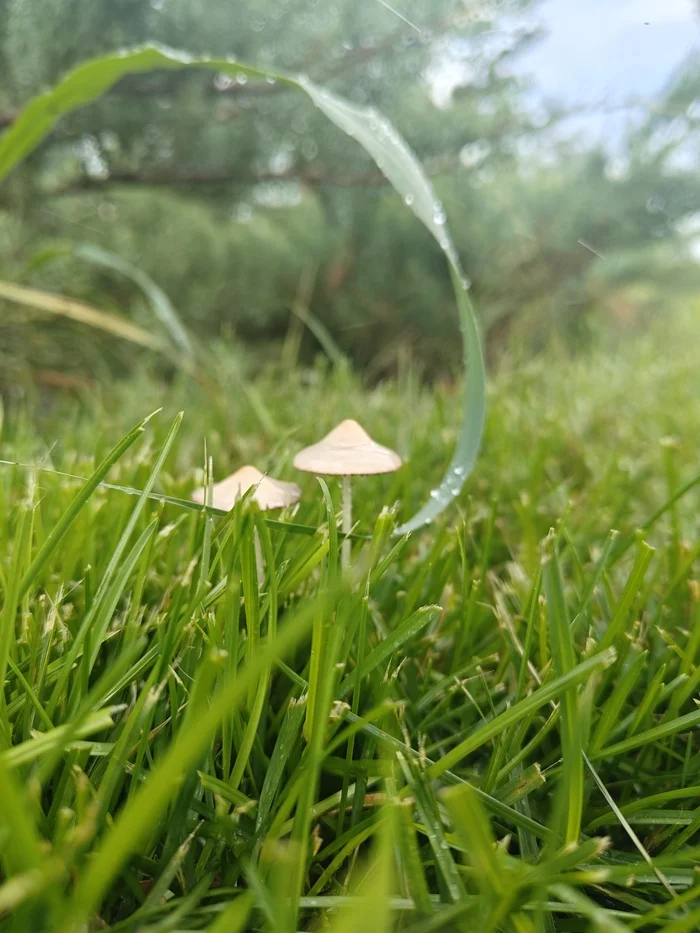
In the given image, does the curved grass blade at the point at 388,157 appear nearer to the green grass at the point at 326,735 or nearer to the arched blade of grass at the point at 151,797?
the green grass at the point at 326,735

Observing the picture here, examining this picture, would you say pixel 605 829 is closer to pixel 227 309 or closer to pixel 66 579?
pixel 66 579

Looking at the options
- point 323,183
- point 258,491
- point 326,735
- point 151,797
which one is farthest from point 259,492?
point 323,183

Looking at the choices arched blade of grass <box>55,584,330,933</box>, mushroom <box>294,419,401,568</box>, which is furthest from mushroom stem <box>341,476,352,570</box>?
arched blade of grass <box>55,584,330,933</box>

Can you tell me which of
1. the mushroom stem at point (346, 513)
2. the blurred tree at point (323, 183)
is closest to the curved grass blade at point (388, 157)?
the mushroom stem at point (346, 513)

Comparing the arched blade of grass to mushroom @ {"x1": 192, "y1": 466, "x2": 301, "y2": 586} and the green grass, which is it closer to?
the green grass

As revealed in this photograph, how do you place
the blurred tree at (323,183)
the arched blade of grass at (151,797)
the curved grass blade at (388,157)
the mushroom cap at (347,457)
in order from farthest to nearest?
the blurred tree at (323,183), the curved grass blade at (388,157), the mushroom cap at (347,457), the arched blade of grass at (151,797)

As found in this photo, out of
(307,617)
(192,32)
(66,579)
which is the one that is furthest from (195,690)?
(192,32)
